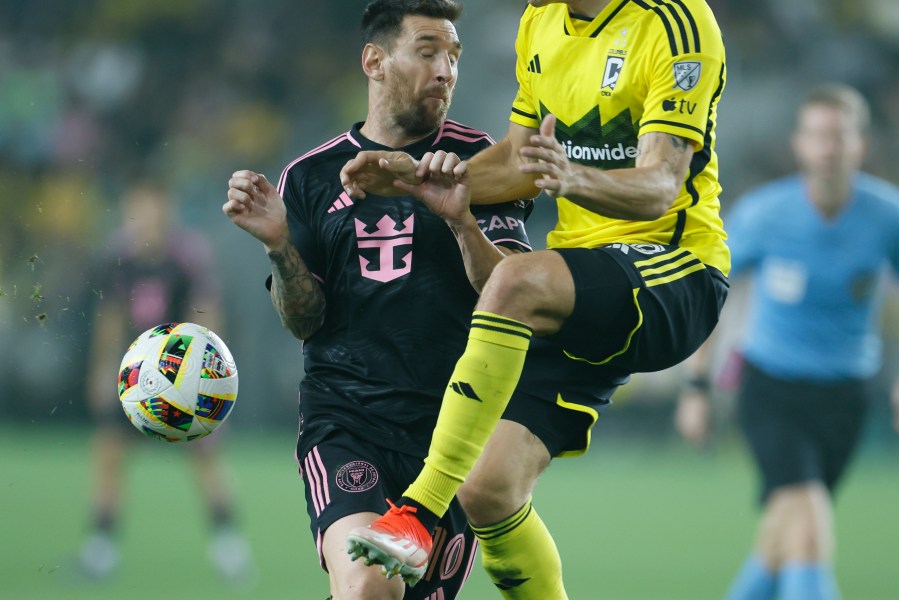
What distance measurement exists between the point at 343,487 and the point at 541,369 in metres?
0.68

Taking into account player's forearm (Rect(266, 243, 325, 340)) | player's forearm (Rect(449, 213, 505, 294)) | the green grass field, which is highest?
player's forearm (Rect(449, 213, 505, 294))

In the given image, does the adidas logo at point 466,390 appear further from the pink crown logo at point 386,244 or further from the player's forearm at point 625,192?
the pink crown logo at point 386,244

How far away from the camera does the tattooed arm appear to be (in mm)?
3037

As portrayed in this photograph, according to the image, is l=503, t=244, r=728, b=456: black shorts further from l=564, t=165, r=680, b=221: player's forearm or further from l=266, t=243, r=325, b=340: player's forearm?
l=266, t=243, r=325, b=340: player's forearm

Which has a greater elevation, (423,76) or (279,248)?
(423,76)

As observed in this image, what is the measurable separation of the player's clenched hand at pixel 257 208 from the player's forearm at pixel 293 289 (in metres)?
0.05

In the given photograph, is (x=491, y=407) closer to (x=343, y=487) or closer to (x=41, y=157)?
(x=343, y=487)

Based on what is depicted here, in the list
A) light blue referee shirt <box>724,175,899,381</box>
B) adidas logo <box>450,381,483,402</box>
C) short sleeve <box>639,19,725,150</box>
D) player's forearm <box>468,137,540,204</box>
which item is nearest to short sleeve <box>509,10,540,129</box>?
player's forearm <box>468,137,540,204</box>

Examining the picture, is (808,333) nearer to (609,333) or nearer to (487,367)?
(609,333)

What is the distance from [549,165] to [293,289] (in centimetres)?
115

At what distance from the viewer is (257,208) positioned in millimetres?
3777

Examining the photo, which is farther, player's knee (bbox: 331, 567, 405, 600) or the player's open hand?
player's knee (bbox: 331, 567, 405, 600)

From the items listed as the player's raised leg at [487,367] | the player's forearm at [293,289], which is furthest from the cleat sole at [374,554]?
the player's forearm at [293,289]

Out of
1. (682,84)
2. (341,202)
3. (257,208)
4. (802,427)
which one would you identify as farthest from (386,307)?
(802,427)
